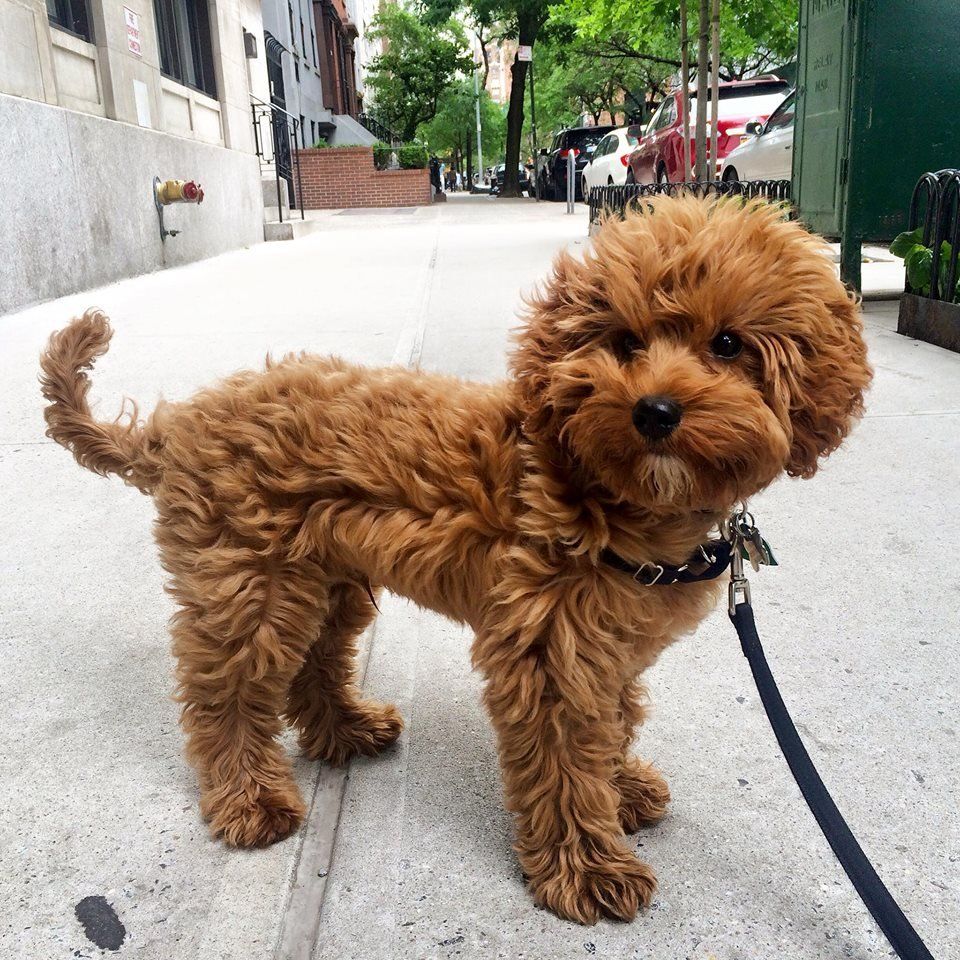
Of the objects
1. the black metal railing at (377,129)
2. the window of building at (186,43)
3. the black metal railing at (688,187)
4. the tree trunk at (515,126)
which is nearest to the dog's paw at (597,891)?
the black metal railing at (688,187)

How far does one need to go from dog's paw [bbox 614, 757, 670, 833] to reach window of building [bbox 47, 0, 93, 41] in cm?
1171

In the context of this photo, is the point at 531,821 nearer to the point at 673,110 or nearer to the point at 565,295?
the point at 565,295

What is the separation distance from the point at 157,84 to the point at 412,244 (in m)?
4.87

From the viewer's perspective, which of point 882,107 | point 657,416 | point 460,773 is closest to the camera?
point 657,416

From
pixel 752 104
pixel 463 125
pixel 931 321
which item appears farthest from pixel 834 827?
pixel 463 125

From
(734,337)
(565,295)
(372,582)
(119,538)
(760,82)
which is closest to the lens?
(734,337)

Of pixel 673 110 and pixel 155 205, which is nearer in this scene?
pixel 155 205

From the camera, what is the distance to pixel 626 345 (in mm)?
1911

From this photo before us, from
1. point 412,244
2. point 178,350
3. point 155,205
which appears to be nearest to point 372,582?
point 178,350

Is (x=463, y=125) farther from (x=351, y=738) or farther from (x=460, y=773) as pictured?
(x=460, y=773)

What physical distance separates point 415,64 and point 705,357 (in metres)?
57.1

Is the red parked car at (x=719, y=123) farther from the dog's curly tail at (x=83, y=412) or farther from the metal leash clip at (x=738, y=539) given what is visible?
the metal leash clip at (x=738, y=539)

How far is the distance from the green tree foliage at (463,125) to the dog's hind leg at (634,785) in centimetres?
5791

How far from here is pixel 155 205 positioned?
13.2m
